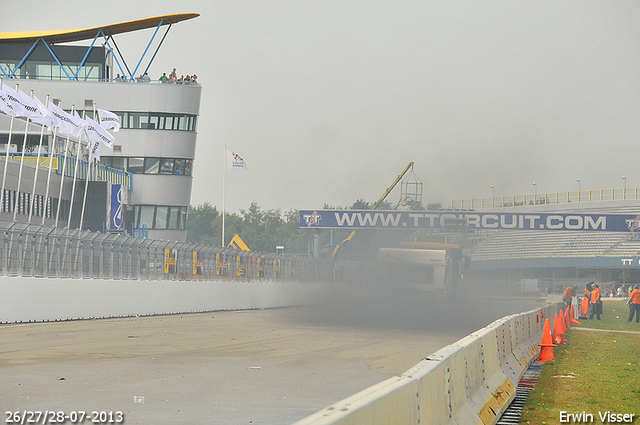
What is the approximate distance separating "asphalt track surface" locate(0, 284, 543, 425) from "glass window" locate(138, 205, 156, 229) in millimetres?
38124

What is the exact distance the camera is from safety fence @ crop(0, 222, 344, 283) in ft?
69.3

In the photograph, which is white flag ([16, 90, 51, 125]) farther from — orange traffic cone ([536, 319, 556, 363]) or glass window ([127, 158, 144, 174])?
orange traffic cone ([536, 319, 556, 363])

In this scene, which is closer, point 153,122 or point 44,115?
point 44,115

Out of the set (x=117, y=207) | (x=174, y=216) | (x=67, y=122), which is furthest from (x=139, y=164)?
(x=67, y=122)

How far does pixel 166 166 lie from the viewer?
61.3 metres

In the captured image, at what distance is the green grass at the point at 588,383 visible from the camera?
948 cm

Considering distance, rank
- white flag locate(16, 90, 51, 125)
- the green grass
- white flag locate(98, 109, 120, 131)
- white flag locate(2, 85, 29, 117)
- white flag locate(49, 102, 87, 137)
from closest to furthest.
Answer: the green grass → white flag locate(2, 85, 29, 117) → white flag locate(16, 90, 51, 125) → white flag locate(49, 102, 87, 137) → white flag locate(98, 109, 120, 131)

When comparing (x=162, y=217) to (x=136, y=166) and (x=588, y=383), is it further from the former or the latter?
(x=588, y=383)

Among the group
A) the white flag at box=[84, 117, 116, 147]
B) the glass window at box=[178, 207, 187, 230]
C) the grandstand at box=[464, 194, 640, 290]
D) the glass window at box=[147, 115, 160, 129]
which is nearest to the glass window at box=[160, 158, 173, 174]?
the glass window at box=[147, 115, 160, 129]

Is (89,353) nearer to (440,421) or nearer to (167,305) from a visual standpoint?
(440,421)

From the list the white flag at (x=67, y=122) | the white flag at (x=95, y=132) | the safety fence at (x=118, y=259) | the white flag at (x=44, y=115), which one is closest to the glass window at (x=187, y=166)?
the white flag at (x=95, y=132)

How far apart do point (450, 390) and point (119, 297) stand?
20.4 metres

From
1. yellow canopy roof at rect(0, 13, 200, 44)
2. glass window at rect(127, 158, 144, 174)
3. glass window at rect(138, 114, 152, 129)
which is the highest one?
yellow canopy roof at rect(0, 13, 200, 44)

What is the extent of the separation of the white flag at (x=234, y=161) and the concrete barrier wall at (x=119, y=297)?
18.6 m
